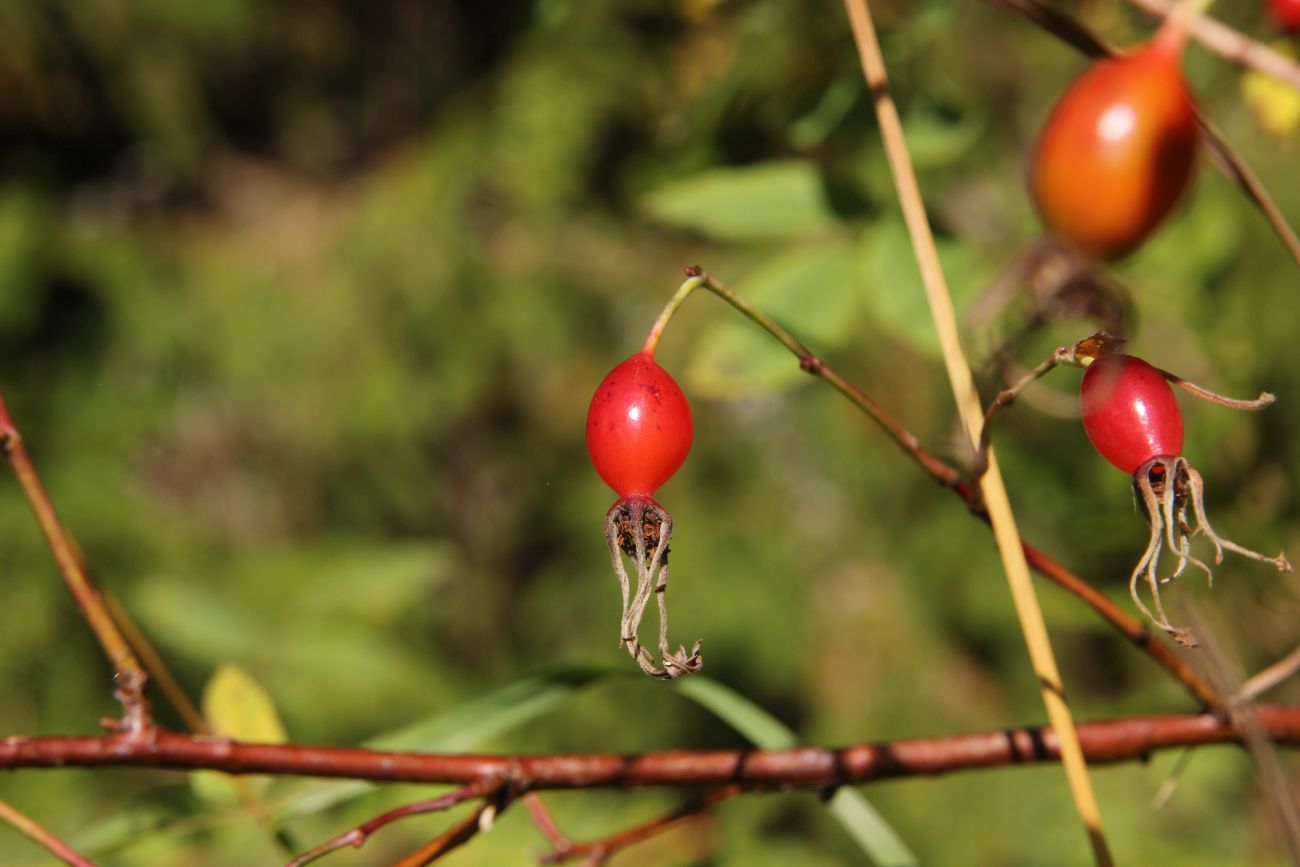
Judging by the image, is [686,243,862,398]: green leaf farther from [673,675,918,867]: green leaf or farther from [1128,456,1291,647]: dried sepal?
[1128,456,1291,647]: dried sepal

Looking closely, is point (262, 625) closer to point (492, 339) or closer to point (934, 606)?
point (492, 339)

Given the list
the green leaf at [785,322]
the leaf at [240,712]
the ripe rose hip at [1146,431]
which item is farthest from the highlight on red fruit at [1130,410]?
the leaf at [240,712]

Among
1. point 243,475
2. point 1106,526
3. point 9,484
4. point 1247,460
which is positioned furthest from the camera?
point 243,475

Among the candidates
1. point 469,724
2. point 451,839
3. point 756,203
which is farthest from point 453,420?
point 451,839

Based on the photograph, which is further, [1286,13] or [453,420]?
[453,420]

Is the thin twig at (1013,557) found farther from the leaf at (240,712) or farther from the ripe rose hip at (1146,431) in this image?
the leaf at (240,712)

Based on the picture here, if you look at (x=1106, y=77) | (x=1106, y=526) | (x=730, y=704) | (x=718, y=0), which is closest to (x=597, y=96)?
(x=718, y=0)

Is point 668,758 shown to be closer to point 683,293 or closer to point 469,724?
point 469,724
